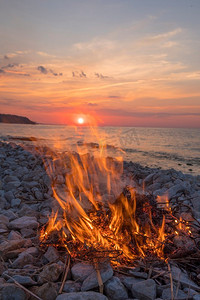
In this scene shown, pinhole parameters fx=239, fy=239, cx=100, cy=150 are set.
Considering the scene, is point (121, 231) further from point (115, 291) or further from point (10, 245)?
point (10, 245)

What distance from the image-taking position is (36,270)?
259 cm

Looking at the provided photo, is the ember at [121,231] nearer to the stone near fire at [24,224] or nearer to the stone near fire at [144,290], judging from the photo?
the stone near fire at [144,290]

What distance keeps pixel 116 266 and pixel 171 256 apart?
72cm

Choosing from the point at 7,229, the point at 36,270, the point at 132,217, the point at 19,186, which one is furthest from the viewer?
the point at 19,186

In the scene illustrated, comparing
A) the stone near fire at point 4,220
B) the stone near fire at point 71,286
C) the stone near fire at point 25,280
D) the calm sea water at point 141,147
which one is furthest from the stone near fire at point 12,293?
the calm sea water at point 141,147

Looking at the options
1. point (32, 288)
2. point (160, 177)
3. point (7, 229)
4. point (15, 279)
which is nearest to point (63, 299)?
point (32, 288)

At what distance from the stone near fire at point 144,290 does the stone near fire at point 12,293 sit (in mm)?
991

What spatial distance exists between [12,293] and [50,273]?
42cm

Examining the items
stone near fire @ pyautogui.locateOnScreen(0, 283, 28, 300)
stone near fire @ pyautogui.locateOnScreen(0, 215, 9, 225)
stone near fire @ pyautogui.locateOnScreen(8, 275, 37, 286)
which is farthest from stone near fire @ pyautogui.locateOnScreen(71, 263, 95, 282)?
stone near fire @ pyautogui.locateOnScreen(0, 215, 9, 225)

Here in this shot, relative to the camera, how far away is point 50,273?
2441mm

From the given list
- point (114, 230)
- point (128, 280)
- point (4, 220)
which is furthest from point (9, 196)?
point (128, 280)

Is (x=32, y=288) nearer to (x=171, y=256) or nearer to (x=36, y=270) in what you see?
(x=36, y=270)

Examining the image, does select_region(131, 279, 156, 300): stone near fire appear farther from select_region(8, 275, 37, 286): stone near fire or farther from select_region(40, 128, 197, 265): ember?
select_region(8, 275, 37, 286): stone near fire

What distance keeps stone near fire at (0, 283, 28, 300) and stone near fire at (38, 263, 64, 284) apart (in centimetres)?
25
